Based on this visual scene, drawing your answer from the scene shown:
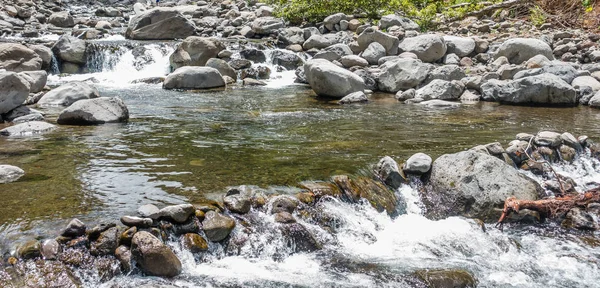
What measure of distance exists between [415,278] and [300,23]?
19338mm

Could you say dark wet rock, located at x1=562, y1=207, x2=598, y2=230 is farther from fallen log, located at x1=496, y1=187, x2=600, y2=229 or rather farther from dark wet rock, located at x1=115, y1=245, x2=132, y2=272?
dark wet rock, located at x1=115, y1=245, x2=132, y2=272

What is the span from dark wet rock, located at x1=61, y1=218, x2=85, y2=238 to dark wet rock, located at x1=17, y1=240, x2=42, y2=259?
0.23 meters

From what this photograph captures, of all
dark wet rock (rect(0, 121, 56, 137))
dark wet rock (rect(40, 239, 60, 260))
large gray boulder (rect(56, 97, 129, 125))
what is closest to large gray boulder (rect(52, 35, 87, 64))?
large gray boulder (rect(56, 97, 129, 125))

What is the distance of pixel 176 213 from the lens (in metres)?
5.22

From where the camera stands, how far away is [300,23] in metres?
23.2

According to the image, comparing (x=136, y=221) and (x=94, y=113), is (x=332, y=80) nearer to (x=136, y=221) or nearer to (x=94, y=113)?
(x=94, y=113)

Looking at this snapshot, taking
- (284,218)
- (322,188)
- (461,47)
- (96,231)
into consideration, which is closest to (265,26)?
(461,47)

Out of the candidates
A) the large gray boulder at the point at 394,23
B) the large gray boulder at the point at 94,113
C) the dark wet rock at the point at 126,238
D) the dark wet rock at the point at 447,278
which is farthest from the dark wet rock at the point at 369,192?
the large gray boulder at the point at 394,23

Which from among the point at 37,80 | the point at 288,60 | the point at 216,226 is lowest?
the point at 216,226

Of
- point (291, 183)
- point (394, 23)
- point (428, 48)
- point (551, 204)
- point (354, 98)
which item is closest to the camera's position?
point (291, 183)

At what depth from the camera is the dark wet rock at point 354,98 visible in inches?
505

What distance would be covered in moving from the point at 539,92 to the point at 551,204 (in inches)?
255

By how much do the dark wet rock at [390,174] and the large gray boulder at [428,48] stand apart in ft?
33.3

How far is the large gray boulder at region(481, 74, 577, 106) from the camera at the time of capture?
1227cm
